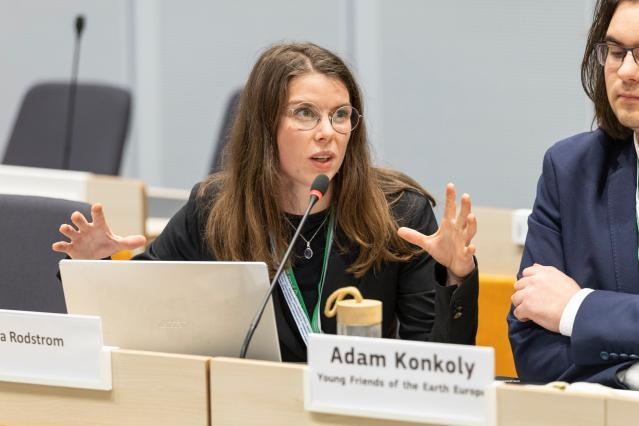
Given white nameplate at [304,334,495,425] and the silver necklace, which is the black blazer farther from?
white nameplate at [304,334,495,425]

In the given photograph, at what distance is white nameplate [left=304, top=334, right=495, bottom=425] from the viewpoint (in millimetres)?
1651

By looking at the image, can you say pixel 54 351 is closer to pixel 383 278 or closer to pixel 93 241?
pixel 93 241

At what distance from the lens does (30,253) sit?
108 inches

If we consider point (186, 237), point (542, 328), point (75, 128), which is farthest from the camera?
point (75, 128)

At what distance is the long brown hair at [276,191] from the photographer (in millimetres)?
2561

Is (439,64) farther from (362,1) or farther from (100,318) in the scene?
(100,318)

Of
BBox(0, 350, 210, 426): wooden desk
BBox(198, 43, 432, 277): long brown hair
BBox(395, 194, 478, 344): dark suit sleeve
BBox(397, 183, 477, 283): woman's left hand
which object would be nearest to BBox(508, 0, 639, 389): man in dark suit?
BBox(397, 183, 477, 283): woman's left hand

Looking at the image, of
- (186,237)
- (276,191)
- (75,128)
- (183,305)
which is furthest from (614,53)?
(75,128)

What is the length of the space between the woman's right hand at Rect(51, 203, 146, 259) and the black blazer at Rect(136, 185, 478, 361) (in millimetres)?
275

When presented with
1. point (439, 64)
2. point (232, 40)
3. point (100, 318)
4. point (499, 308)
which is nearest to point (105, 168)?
point (232, 40)

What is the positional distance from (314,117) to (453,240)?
52cm

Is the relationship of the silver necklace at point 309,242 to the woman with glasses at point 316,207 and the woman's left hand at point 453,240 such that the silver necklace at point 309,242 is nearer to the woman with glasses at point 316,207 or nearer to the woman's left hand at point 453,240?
the woman with glasses at point 316,207

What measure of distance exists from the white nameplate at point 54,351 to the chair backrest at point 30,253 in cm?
73

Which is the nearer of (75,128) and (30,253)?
(30,253)
